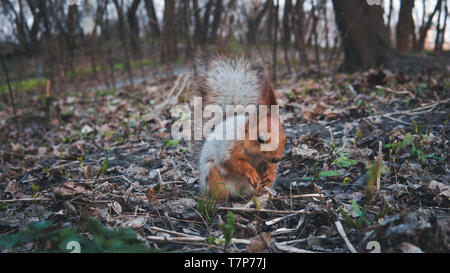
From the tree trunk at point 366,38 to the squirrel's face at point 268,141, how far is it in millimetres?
4746

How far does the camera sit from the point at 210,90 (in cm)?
202

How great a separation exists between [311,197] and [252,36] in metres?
5.53

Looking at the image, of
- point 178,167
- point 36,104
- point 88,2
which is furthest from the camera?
point 88,2

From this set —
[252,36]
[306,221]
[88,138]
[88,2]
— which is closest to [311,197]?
[306,221]

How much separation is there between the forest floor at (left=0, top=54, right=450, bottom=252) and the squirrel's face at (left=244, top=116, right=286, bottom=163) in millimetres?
292

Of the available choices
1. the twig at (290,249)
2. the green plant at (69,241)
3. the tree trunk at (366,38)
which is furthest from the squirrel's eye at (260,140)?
the tree trunk at (366,38)

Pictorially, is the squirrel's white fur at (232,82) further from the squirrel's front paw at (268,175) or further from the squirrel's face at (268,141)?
the squirrel's front paw at (268,175)

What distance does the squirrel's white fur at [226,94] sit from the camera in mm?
1847

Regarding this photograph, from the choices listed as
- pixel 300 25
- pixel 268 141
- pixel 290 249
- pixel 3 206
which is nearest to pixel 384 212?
pixel 290 249

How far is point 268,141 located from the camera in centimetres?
170

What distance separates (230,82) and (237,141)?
1.34ft

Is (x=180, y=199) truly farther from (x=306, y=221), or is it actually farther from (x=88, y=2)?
(x=88, y=2)

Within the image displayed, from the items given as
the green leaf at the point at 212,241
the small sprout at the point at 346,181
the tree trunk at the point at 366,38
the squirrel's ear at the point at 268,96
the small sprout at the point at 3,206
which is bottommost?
the small sprout at the point at 3,206

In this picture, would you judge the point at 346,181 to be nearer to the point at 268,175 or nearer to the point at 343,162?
the point at 343,162
